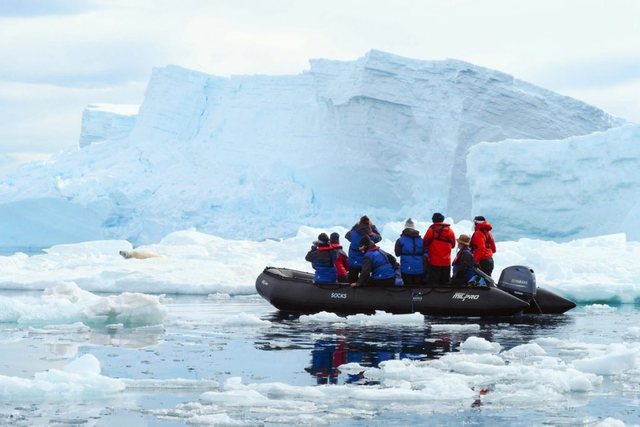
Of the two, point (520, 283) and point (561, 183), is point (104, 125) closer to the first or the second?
point (561, 183)

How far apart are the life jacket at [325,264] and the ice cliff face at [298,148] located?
42.0ft

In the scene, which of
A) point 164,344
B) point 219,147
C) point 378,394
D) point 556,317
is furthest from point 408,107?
point 378,394

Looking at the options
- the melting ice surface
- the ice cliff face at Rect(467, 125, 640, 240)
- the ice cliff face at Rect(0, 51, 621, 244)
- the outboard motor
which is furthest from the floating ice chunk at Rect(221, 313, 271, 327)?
the ice cliff face at Rect(0, 51, 621, 244)

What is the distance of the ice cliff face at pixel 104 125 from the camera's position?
37.4 metres

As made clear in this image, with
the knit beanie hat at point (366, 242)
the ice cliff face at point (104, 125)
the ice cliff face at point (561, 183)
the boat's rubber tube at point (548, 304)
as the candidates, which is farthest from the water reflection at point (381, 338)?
the ice cliff face at point (104, 125)

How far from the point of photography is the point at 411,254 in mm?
10828

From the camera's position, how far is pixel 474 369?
23.1 ft

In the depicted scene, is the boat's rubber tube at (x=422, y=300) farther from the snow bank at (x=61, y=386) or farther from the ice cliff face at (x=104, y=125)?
the ice cliff face at (x=104, y=125)

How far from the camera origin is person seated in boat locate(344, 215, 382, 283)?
10.8m

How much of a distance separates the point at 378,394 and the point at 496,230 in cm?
1847

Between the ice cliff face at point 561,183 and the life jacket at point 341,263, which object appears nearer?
the life jacket at point 341,263

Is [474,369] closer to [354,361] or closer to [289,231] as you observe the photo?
[354,361]

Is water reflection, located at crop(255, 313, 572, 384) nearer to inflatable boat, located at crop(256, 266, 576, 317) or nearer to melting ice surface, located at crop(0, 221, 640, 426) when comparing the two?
melting ice surface, located at crop(0, 221, 640, 426)

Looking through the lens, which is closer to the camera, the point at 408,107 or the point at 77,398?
the point at 77,398
